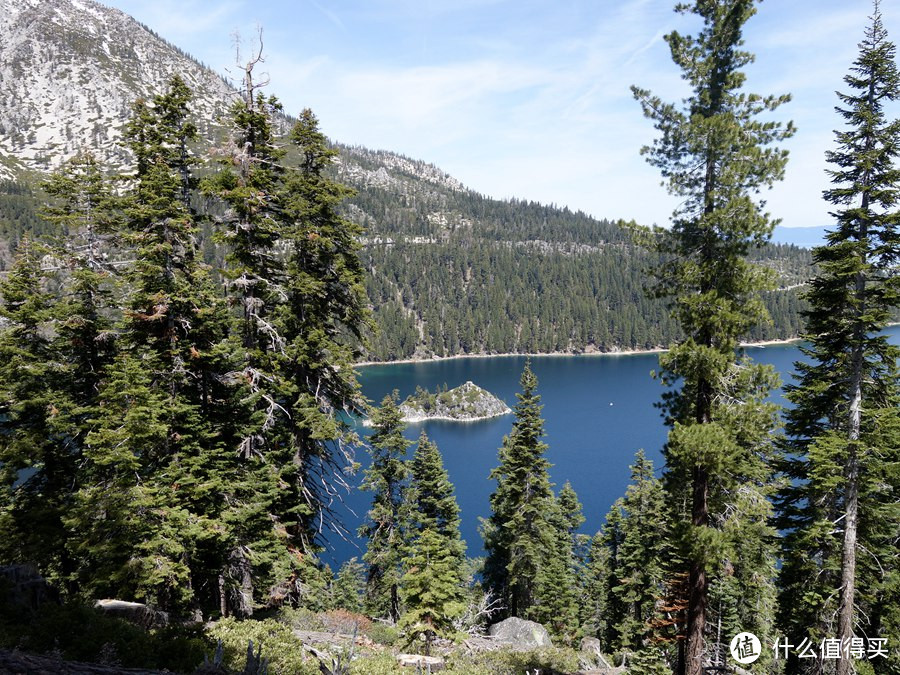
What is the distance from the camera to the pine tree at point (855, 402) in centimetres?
1275

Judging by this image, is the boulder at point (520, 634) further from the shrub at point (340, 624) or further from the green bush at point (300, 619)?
the green bush at point (300, 619)

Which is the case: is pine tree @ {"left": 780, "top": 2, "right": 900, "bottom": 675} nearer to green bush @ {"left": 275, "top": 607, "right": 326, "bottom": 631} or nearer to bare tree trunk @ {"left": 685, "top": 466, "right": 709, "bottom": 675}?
bare tree trunk @ {"left": 685, "top": 466, "right": 709, "bottom": 675}

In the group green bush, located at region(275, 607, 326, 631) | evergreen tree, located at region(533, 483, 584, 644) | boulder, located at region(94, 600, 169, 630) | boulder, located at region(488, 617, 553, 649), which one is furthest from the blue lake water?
evergreen tree, located at region(533, 483, 584, 644)

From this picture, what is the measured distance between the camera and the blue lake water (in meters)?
67.4

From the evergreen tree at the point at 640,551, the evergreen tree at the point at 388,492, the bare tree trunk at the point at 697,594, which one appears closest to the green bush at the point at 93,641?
the bare tree trunk at the point at 697,594

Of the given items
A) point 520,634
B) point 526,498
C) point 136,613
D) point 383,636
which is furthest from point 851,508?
point 136,613

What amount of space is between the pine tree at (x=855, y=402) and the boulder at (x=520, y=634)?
941 cm

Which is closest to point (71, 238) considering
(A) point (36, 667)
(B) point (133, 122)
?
(B) point (133, 122)

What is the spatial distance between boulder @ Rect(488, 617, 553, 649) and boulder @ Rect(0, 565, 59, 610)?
15791 mm

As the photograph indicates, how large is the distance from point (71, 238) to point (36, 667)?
13836 millimetres

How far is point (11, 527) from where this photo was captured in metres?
16.2

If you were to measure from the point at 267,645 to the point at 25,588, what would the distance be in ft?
15.9

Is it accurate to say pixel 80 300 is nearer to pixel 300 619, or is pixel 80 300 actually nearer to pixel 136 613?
pixel 136 613

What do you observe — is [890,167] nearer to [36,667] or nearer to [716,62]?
[716,62]
